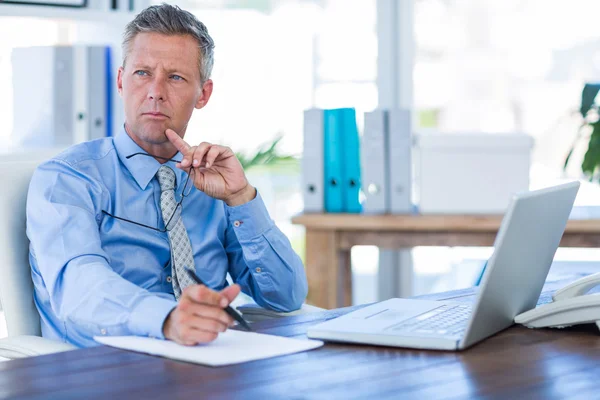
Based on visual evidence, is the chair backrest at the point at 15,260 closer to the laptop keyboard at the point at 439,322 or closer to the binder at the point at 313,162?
the laptop keyboard at the point at 439,322

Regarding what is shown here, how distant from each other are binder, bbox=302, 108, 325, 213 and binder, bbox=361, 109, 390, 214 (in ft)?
0.55

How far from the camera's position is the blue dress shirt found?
1527mm

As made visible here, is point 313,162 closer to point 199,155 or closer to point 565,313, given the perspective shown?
point 199,155

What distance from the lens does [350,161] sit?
10.8 ft

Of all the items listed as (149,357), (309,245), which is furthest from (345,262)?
(149,357)

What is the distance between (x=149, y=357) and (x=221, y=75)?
9.51ft

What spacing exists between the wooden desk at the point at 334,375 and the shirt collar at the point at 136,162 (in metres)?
0.71

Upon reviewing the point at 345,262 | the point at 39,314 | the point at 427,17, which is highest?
the point at 427,17

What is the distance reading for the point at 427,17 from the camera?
12.7 feet

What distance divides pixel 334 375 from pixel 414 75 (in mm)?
2956

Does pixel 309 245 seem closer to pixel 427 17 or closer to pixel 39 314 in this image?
pixel 427 17

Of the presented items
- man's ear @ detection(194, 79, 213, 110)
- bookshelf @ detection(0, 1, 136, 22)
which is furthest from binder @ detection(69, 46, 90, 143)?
man's ear @ detection(194, 79, 213, 110)

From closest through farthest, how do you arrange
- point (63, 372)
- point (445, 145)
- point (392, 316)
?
point (63, 372)
point (392, 316)
point (445, 145)

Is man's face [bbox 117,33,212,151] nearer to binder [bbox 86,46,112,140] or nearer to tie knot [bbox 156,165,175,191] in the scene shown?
tie knot [bbox 156,165,175,191]
